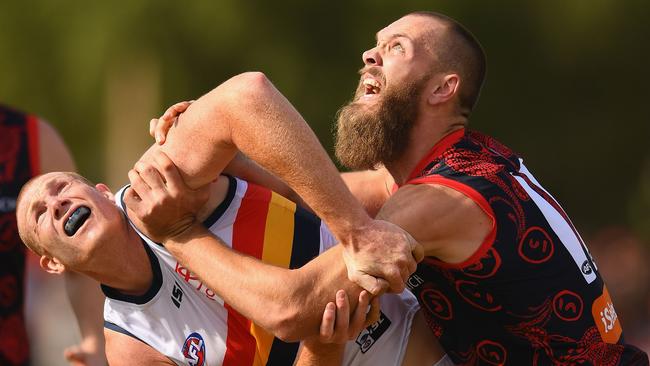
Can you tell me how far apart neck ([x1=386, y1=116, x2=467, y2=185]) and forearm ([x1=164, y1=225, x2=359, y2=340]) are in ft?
2.28

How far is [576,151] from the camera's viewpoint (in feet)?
30.2

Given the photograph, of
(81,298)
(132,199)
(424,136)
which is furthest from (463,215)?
(81,298)

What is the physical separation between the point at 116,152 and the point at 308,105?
1.66 meters

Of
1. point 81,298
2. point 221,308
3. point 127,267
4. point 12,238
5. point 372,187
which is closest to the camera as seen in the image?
point 127,267

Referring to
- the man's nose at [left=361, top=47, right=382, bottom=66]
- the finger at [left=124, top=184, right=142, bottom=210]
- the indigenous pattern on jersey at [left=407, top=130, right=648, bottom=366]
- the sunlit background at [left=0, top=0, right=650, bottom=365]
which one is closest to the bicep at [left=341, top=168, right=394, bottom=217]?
the man's nose at [left=361, top=47, right=382, bottom=66]

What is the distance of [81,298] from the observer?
486 cm

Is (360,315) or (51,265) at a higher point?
(360,315)

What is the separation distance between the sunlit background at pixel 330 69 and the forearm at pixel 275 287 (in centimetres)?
538

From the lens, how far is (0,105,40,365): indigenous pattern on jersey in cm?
472

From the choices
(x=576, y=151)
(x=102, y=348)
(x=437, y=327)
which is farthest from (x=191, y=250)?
(x=576, y=151)

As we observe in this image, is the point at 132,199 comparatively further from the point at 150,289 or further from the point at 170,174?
the point at 150,289

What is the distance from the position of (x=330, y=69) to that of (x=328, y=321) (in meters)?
5.90

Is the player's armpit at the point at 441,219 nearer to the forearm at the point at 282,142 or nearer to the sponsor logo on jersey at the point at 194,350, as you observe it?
the forearm at the point at 282,142

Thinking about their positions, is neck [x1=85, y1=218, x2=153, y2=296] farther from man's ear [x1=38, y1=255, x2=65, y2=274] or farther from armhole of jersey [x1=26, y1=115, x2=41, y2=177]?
armhole of jersey [x1=26, y1=115, x2=41, y2=177]
